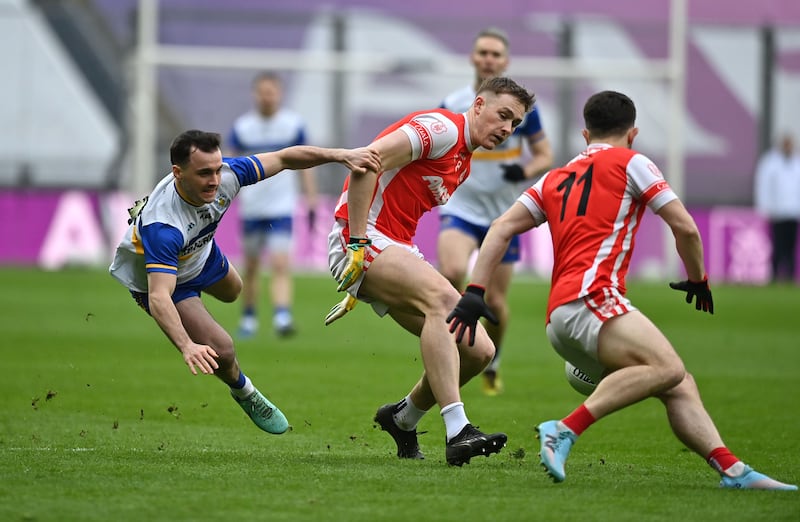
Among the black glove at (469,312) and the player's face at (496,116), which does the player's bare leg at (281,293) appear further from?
the black glove at (469,312)

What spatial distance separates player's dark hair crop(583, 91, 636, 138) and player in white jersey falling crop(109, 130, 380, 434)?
1149mm

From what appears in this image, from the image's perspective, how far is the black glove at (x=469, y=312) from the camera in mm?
6387

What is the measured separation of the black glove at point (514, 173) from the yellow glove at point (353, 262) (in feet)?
12.0

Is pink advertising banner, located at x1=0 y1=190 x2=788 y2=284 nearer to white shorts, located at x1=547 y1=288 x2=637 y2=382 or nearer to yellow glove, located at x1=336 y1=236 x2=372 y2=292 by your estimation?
yellow glove, located at x1=336 y1=236 x2=372 y2=292

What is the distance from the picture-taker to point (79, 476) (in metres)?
6.39

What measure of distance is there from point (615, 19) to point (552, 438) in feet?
73.9

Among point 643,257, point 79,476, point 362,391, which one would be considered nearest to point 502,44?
point 362,391

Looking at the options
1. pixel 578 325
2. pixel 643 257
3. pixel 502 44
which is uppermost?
pixel 502 44

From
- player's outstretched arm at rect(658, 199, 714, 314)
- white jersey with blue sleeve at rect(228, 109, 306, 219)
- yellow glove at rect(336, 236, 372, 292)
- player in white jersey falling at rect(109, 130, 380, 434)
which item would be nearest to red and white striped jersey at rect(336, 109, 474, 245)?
yellow glove at rect(336, 236, 372, 292)

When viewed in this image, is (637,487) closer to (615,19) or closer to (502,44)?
(502,44)

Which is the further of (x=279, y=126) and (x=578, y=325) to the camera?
(x=279, y=126)

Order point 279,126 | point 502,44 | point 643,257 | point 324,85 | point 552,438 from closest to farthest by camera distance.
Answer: point 552,438 → point 502,44 → point 279,126 → point 643,257 → point 324,85

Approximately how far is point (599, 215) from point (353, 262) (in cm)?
132

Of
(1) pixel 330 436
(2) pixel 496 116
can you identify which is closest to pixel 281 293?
(1) pixel 330 436
